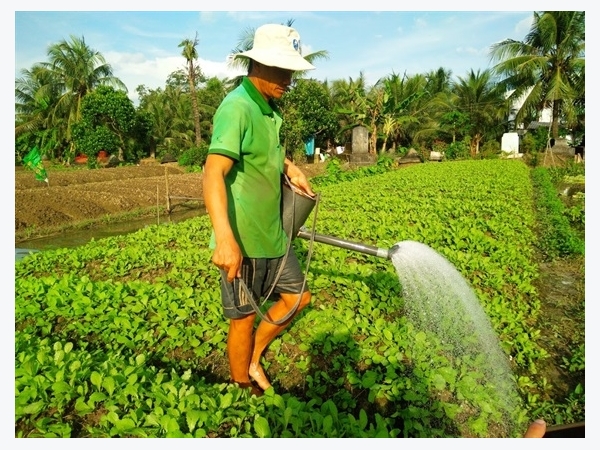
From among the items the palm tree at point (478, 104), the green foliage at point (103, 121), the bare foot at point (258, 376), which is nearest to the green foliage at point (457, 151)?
the palm tree at point (478, 104)

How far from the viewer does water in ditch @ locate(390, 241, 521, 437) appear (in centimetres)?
280

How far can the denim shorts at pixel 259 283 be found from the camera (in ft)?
7.99

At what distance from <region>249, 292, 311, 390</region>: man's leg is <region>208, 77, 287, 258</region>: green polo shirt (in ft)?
1.19

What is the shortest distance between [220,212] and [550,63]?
25.5m

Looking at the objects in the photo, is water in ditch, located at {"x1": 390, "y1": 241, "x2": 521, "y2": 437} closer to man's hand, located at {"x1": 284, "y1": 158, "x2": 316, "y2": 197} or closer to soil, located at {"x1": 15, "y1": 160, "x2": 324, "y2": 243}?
man's hand, located at {"x1": 284, "y1": 158, "x2": 316, "y2": 197}

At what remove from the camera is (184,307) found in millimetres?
3590

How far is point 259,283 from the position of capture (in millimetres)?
2533

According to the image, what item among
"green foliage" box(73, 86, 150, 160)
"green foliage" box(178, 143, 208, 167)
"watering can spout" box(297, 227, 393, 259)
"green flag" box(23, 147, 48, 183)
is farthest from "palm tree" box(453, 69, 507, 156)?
"watering can spout" box(297, 227, 393, 259)

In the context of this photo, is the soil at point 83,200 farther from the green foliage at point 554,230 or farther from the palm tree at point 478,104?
the palm tree at point 478,104

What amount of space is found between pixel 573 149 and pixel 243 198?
80.4 feet

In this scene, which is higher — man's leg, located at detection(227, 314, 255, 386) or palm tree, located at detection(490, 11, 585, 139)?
palm tree, located at detection(490, 11, 585, 139)

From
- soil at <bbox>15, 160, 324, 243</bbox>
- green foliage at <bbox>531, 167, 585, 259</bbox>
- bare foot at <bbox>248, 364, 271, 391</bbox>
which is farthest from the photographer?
soil at <bbox>15, 160, 324, 243</bbox>

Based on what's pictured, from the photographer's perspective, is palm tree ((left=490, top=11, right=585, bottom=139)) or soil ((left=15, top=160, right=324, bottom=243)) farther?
palm tree ((left=490, top=11, right=585, bottom=139))

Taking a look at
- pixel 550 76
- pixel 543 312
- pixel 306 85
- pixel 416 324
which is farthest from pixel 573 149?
pixel 416 324
